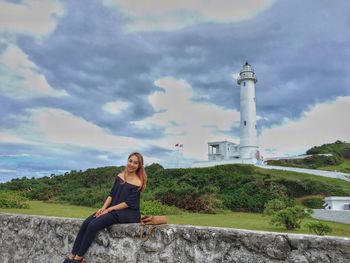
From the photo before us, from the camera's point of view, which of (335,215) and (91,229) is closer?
(91,229)

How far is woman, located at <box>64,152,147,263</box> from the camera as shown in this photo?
4.12 metres

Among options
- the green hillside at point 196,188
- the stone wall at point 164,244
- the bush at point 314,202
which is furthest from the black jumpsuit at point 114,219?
the bush at point 314,202

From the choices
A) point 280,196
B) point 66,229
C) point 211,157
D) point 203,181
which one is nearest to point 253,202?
point 280,196

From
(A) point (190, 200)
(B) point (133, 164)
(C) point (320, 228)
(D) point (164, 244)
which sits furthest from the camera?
(A) point (190, 200)

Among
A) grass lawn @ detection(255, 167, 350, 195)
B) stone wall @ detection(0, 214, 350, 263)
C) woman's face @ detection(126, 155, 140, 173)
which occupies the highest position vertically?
grass lawn @ detection(255, 167, 350, 195)

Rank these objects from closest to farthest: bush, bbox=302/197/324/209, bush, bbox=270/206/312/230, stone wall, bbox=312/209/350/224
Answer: bush, bbox=270/206/312/230, stone wall, bbox=312/209/350/224, bush, bbox=302/197/324/209

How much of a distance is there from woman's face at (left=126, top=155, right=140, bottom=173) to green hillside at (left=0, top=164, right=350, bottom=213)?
1424 centimetres

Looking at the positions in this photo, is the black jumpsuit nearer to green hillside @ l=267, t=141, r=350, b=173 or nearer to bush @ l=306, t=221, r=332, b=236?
bush @ l=306, t=221, r=332, b=236

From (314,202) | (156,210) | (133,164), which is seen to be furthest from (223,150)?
(133,164)

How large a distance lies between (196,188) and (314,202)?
9.60 m

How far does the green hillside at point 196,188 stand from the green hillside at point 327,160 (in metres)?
13.9

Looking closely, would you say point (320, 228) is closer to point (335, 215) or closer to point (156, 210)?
point (156, 210)

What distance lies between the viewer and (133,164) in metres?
4.36

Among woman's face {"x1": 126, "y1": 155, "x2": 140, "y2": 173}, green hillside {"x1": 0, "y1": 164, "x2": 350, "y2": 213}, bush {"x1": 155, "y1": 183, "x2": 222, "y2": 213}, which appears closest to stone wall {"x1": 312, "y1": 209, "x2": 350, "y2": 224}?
green hillside {"x1": 0, "y1": 164, "x2": 350, "y2": 213}
